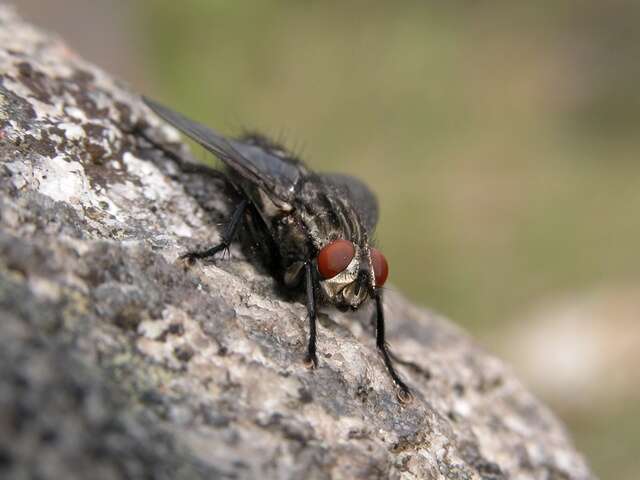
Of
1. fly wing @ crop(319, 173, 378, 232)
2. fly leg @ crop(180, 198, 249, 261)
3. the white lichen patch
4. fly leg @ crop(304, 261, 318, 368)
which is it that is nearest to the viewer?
fly leg @ crop(304, 261, 318, 368)

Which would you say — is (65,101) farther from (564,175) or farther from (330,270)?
(564,175)

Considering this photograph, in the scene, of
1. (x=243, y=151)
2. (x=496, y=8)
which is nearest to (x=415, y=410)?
(x=243, y=151)

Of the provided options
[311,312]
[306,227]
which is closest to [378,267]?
[306,227]

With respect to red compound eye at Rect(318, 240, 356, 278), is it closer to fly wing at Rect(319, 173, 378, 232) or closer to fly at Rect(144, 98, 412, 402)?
fly at Rect(144, 98, 412, 402)

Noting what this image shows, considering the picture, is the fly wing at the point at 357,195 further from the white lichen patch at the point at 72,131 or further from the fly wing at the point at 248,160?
the white lichen patch at the point at 72,131

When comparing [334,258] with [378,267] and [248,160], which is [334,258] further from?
[248,160]

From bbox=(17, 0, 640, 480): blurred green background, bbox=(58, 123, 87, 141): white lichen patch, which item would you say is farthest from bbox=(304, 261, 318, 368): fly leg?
bbox=(17, 0, 640, 480): blurred green background
